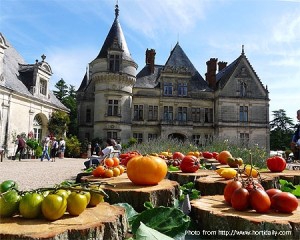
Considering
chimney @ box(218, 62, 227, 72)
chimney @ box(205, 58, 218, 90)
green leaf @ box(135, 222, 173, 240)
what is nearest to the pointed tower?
chimney @ box(205, 58, 218, 90)

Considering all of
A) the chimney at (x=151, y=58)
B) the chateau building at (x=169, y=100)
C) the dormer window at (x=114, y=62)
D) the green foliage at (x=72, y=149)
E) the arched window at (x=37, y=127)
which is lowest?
the green foliage at (x=72, y=149)

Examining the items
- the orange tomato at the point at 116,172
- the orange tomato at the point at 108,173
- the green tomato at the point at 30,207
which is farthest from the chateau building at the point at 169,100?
the green tomato at the point at 30,207

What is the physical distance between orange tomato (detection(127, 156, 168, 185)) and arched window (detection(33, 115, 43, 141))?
74.9 feet

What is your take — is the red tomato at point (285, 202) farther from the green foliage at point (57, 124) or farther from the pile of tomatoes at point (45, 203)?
the green foliage at point (57, 124)

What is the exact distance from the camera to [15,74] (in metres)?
22.7

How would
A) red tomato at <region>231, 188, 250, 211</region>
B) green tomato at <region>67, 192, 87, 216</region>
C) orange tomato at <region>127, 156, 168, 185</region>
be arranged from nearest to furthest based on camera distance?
1. green tomato at <region>67, 192, 87, 216</region>
2. red tomato at <region>231, 188, 250, 211</region>
3. orange tomato at <region>127, 156, 168, 185</region>

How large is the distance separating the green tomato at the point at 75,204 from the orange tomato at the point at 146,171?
1.08 meters

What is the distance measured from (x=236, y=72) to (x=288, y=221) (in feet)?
99.7

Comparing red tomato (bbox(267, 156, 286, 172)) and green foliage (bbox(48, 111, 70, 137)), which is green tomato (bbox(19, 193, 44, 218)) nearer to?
red tomato (bbox(267, 156, 286, 172))

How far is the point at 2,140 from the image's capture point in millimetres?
19297

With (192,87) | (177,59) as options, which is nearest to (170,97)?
(192,87)

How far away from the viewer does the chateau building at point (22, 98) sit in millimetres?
19484

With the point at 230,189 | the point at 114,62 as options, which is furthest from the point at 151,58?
the point at 230,189

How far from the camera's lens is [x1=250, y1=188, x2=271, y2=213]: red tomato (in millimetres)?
2000
